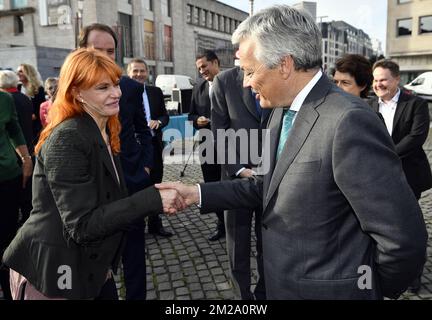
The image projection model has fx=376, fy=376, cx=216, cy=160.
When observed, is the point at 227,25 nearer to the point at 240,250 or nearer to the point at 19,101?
the point at 19,101

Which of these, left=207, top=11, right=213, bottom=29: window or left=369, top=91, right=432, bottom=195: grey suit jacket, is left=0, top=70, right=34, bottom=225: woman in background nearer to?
left=369, top=91, right=432, bottom=195: grey suit jacket

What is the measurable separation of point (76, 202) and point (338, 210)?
131cm

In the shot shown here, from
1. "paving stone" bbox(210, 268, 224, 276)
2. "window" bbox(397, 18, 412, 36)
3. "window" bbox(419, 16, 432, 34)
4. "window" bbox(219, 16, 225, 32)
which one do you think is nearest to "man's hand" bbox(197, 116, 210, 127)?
"paving stone" bbox(210, 268, 224, 276)

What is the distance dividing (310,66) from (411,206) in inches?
31.9

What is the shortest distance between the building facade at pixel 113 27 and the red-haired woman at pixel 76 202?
29.3 m

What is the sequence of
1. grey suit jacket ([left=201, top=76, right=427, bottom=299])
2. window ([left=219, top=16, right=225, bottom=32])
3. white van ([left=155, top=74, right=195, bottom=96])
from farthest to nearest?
window ([left=219, top=16, right=225, bottom=32]), white van ([left=155, top=74, right=195, bottom=96]), grey suit jacket ([left=201, top=76, right=427, bottom=299])

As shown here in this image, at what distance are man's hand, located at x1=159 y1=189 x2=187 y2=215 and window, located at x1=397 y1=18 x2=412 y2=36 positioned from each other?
170ft

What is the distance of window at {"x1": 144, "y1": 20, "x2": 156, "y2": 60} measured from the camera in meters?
44.7

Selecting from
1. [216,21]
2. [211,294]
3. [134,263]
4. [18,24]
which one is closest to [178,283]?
[211,294]

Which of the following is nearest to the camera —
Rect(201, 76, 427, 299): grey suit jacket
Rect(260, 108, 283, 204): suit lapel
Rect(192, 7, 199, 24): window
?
Rect(201, 76, 427, 299): grey suit jacket

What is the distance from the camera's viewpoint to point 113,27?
38.4 m

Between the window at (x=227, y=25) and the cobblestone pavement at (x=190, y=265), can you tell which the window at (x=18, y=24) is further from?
the cobblestone pavement at (x=190, y=265)

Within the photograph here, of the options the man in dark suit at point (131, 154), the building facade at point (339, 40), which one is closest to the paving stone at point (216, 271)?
the man in dark suit at point (131, 154)
